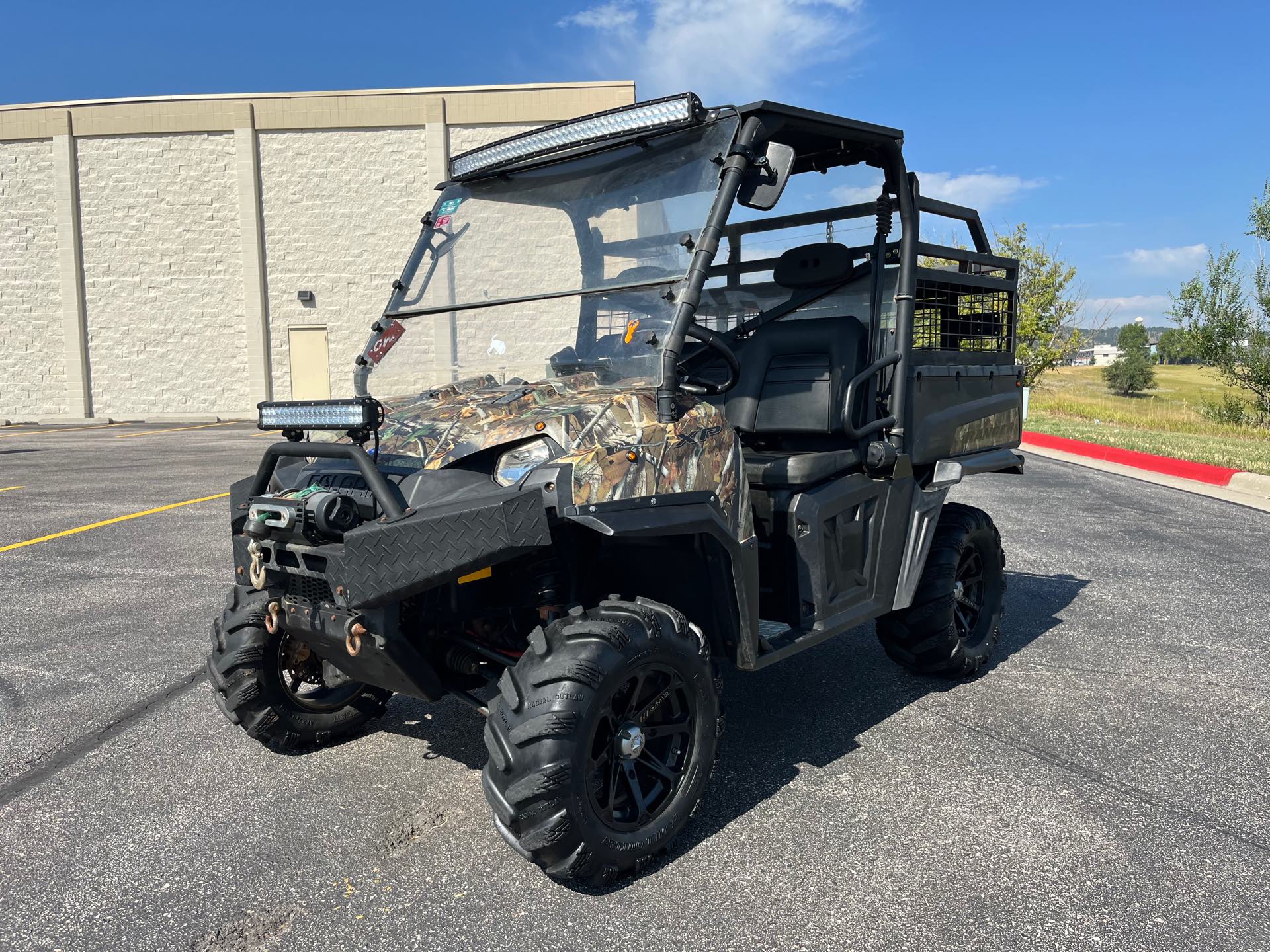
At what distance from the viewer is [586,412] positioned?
3.18m

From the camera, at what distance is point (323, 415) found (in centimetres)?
315

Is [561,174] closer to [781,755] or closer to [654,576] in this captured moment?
[654,576]

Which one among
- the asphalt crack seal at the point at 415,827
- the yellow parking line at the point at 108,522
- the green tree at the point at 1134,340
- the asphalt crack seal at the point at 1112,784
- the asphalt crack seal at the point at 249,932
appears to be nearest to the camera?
the asphalt crack seal at the point at 249,932

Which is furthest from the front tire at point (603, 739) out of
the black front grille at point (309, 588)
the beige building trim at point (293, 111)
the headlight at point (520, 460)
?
the beige building trim at point (293, 111)

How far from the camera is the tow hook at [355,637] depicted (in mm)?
3012

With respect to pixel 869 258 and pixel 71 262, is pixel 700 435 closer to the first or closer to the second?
pixel 869 258

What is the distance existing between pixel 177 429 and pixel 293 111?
9.77 m

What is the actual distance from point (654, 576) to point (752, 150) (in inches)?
62.6

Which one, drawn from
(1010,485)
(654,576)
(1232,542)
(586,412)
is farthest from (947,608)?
(1010,485)

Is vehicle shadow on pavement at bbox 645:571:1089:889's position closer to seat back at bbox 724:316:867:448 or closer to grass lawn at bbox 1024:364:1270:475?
seat back at bbox 724:316:867:448

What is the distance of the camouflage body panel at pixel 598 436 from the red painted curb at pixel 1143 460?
1178cm

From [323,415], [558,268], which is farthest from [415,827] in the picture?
[558,268]

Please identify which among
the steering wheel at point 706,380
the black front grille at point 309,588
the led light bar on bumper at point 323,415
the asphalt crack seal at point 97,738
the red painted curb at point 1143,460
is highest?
the steering wheel at point 706,380

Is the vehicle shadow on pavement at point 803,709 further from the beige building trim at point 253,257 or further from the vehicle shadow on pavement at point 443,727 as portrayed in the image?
the beige building trim at point 253,257
